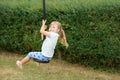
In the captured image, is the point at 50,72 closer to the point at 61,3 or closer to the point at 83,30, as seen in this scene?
the point at 83,30

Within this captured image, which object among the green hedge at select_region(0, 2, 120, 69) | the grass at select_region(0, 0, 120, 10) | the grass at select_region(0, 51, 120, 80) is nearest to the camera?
the grass at select_region(0, 51, 120, 80)

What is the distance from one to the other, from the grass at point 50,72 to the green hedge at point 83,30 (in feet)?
0.89

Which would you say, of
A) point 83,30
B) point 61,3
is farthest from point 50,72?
point 61,3

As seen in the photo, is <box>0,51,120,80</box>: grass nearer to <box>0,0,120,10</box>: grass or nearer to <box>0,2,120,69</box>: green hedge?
<box>0,2,120,69</box>: green hedge

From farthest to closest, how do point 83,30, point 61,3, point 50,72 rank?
point 61,3
point 83,30
point 50,72

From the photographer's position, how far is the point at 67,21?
10.9 meters

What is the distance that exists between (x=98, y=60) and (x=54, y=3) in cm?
189

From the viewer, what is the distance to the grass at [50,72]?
995cm

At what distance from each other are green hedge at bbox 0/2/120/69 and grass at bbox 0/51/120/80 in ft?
0.89

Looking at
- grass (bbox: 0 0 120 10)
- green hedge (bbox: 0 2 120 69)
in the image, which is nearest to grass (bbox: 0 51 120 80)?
green hedge (bbox: 0 2 120 69)

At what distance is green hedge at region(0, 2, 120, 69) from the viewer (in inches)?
420

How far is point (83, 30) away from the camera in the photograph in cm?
1077

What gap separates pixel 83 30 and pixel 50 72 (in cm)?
135

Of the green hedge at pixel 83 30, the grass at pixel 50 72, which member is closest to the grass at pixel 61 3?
the green hedge at pixel 83 30
